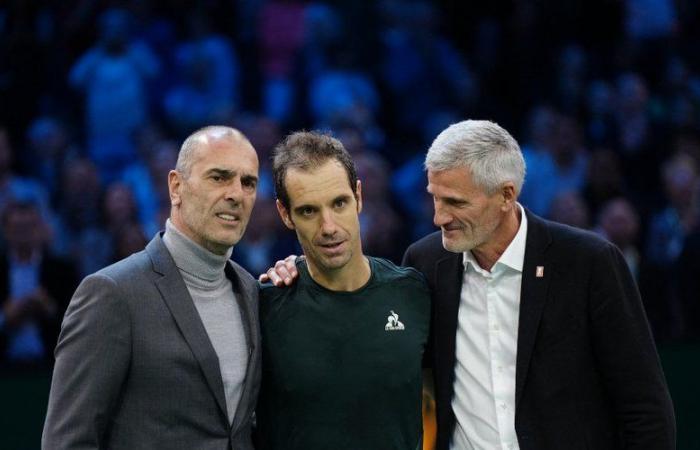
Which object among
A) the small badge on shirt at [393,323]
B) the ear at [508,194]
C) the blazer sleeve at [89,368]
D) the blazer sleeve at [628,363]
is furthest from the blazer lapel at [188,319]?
the blazer sleeve at [628,363]

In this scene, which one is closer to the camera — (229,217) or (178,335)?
(178,335)

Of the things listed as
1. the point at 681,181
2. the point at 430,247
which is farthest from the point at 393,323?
the point at 681,181

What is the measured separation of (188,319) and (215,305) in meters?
0.15

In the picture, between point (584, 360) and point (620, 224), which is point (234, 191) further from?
point (620, 224)

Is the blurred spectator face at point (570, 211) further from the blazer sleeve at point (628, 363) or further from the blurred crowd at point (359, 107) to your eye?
the blazer sleeve at point (628, 363)

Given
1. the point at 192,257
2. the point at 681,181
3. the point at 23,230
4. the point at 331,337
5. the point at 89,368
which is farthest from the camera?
the point at 681,181

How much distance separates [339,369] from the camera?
3775 mm

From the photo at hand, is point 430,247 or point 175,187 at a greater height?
point 175,187

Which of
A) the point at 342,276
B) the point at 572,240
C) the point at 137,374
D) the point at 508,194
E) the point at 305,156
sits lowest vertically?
the point at 137,374

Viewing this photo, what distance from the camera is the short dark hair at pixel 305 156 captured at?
382 cm

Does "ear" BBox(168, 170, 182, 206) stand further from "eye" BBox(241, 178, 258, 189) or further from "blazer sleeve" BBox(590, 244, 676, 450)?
"blazer sleeve" BBox(590, 244, 676, 450)

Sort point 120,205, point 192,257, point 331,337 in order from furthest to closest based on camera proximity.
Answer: point 120,205
point 331,337
point 192,257

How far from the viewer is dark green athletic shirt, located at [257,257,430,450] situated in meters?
3.74

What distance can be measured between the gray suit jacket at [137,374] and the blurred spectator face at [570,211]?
Result: 4.49 metres
